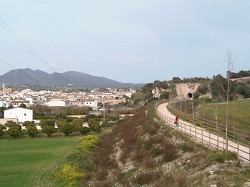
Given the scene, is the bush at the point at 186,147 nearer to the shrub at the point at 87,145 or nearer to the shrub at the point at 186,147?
the shrub at the point at 186,147

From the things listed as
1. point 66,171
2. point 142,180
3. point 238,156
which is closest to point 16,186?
point 66,171

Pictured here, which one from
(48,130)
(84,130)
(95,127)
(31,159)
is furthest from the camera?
(95,127)

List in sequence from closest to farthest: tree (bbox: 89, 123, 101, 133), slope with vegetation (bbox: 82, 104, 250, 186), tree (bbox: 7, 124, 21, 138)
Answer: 1. slope with vegetation (bbox: 82, 104, 250, 186)
2. tree (bbox: 7, 124, 21, 138)
3. tree (bbox: 89, 123, 101, 133)

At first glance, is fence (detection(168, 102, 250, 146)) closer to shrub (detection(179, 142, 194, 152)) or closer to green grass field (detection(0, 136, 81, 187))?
shrub (detection(179, 142, 194, 152))

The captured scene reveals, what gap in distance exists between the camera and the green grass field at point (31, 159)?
30.8 meters

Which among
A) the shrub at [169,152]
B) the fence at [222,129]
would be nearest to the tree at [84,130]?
the fence at [222,129]

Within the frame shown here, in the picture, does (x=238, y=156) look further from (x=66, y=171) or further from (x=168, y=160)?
(x=66, y=171)


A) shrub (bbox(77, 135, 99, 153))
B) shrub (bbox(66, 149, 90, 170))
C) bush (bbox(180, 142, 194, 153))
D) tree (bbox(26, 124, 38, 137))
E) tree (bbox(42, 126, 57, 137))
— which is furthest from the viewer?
tree (bbox(42, 126, 57, 137))

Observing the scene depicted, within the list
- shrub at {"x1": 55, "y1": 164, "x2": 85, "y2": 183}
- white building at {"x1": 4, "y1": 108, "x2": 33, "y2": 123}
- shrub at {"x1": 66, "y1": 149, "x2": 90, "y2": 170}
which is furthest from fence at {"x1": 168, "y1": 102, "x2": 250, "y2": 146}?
white building at {"x1": 4, "y1": 108, "x2": 33, "y2": 123}

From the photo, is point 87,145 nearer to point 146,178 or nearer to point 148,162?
point 148,162

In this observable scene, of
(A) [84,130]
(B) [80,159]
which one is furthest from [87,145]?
(A) [84,130]

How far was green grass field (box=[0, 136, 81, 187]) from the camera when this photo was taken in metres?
30.8

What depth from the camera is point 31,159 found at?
4134 cm

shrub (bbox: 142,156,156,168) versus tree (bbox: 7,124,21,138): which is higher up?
shrub (bbox: 142,156,156,168)
